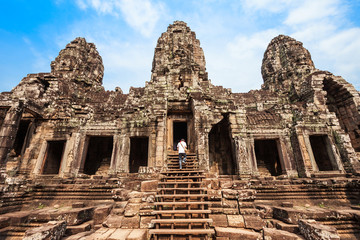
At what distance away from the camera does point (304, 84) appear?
15.4 meters

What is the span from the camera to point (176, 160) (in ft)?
29.5

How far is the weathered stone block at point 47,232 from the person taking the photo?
346 centimetres

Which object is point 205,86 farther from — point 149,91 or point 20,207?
point 20,207

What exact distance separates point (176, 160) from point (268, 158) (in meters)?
10.2

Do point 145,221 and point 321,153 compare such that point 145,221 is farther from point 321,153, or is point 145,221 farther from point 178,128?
point 321,153

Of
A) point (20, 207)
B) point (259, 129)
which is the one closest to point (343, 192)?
point (259, 129)

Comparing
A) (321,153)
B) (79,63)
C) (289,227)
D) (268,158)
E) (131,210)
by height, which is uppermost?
(79,63)

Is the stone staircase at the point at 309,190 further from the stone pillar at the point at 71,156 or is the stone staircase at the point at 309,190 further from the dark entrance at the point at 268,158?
the stone pillar at the point at 71,156

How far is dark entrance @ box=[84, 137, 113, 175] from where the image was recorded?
14656 mm

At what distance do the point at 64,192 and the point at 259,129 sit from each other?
13152mm

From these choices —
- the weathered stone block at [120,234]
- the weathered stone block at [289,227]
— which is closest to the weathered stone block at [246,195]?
the weathered stone block at [289,227]

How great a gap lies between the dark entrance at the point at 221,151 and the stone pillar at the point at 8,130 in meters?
13.4

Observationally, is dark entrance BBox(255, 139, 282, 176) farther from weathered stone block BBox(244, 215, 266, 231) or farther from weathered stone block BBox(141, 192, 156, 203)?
weathered stone block BBox(141, 192, 156, 203)

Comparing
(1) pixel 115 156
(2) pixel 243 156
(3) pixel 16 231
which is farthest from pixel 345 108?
(3) pixel 16 231
